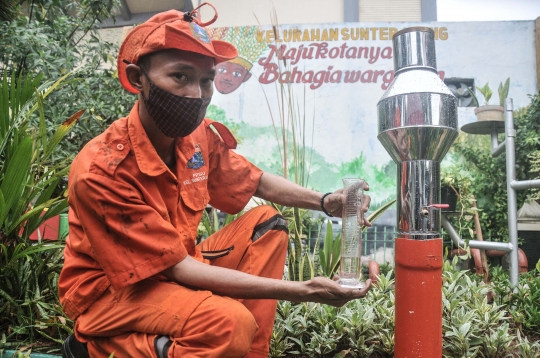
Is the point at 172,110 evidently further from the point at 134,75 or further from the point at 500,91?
the point at 500,91

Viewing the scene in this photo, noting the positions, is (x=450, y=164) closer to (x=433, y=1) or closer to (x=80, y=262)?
→ (x=433, y=1)

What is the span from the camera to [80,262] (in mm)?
1452

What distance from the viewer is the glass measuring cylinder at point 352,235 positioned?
1453mm

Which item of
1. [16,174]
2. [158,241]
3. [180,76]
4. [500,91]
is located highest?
[500,91]

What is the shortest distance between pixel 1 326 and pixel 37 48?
6.90ft

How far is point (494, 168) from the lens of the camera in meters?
4.81

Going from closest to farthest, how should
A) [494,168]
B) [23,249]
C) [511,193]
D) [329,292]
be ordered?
1. [329,292]
2. [23,249]
3. [511,193]
4. [494,168]

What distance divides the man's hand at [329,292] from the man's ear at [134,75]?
924 mm

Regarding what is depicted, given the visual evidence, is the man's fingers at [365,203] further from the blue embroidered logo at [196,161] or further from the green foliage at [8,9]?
the green foliage at [8,9]

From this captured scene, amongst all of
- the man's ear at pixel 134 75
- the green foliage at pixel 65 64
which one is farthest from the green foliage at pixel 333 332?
the green foliage at pixel 65 64

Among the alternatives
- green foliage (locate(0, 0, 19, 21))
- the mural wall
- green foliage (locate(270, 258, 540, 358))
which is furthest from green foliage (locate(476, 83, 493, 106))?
green foliage (locate(0, 0, 19, 21))

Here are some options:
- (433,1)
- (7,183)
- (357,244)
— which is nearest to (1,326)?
(7,183)

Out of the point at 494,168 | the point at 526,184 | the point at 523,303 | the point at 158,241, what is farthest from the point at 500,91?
the point at 158,241

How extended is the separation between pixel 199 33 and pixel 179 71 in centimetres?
15
